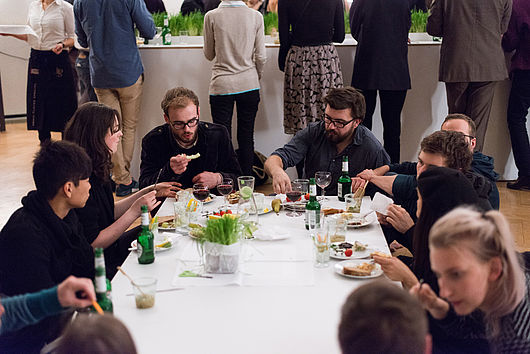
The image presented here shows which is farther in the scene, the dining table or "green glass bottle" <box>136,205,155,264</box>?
"green glass bottle" <box>136,205,155,264</box>

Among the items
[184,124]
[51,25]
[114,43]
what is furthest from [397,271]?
[51,25]

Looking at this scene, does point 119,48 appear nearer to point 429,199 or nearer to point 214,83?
point 214,83

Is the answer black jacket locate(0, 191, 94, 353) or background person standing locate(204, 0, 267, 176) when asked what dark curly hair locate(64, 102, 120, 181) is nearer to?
black jacket locate(0, 191, 94, 353)

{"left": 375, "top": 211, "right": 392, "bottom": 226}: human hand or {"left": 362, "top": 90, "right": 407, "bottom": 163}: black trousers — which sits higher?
{"left": 362, "top": 90, "right": 407, "bottom": 163}: black trousers

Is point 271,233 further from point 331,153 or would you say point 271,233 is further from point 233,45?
point 233,45

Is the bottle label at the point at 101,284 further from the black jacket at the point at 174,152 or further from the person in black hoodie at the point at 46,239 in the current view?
the black jacket at the point at 174,152

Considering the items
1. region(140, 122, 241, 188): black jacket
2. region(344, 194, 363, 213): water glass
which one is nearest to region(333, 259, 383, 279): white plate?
region(344, 194, 363, 213): water glass

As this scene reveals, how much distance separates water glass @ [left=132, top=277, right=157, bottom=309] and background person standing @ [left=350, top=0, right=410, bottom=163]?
3.58 metres

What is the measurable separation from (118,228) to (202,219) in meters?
0.38

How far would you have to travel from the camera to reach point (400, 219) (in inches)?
106

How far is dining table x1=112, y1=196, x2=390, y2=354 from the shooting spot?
68.5 inches

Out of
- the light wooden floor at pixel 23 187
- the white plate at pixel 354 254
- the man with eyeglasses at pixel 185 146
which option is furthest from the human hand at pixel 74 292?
the light wooden floor at pixel 23 187

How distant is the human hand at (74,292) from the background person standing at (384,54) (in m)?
3.83

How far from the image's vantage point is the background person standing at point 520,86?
17.4ft
